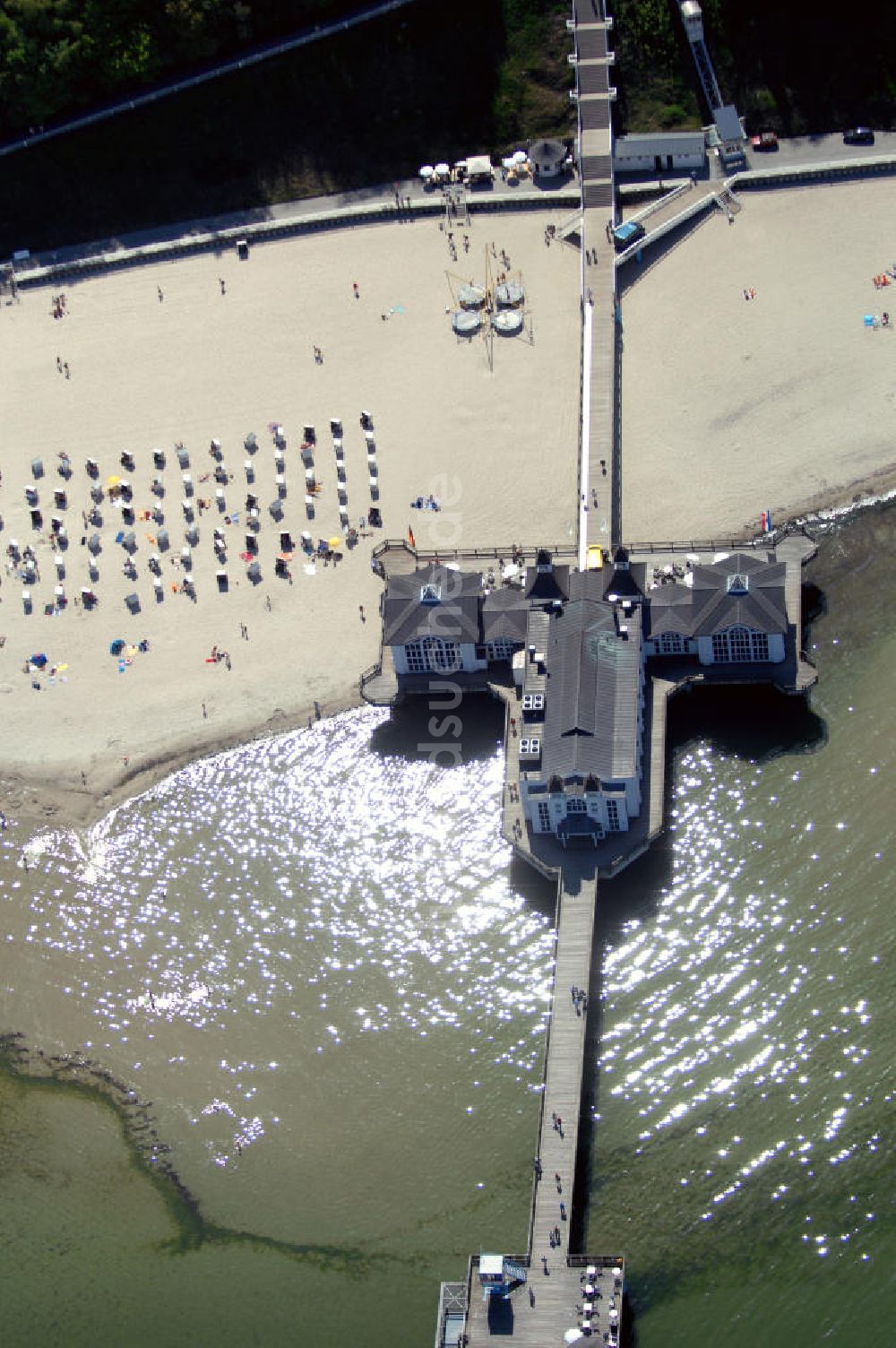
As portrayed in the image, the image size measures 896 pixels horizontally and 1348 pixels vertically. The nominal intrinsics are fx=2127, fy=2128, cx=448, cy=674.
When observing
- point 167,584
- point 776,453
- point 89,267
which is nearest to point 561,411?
point 776,453

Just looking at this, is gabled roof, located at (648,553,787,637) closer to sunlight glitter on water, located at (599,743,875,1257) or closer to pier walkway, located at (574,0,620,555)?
pier walkway, located at (574,0,620,555)

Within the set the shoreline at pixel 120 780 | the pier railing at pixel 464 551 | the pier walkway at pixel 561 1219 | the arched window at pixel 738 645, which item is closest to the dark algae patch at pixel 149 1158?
the pier walkway at pixel 561 1219

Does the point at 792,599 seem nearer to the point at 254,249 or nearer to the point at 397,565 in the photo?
the point at 397,565

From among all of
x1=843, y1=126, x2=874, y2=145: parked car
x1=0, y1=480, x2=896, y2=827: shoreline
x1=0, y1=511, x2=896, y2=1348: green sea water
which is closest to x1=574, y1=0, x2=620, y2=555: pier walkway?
x1=0, y1=511, x2=896, y2=1348: green sea water

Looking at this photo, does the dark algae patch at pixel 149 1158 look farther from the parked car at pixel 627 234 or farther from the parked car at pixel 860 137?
the parked car at pixel 860 137

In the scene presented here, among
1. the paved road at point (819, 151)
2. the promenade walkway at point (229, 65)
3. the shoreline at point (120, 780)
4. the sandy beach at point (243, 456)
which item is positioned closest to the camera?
the shoreline at point (120, 780)
